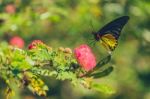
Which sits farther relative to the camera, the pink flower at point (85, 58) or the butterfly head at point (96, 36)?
the butterfly head at point (96, 36)

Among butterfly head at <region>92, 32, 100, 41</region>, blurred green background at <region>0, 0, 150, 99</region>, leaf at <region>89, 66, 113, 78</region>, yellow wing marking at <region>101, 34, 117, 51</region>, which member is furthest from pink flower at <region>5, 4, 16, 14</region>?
leaf at <region>89, 66, 113, 78</region>

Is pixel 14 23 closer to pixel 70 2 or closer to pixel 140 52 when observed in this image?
pixel 70 2

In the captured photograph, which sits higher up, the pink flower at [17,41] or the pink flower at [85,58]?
the pink flower at [85,58]

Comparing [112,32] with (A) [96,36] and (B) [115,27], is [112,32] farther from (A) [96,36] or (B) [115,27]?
(A) [96,36]

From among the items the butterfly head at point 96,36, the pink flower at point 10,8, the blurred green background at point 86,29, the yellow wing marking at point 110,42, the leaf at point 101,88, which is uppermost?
the yellow wing marking at point 110,42

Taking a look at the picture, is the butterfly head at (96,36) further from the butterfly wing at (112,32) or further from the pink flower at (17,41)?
the pink flower at (17,41)

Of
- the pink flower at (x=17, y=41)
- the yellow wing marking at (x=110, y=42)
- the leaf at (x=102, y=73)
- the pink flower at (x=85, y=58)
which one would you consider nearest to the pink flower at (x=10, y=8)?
the pink flower at (x=17, y=41)
